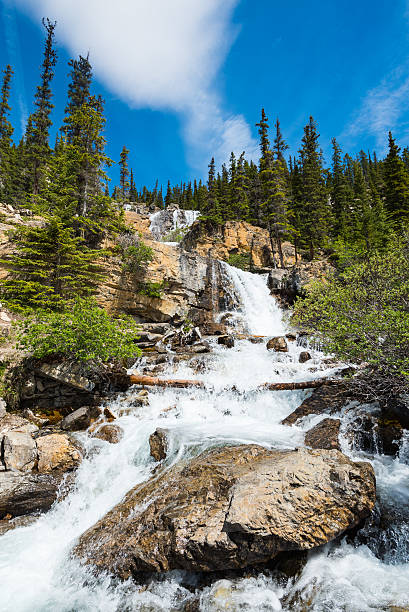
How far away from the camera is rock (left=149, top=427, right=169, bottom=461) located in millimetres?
6931

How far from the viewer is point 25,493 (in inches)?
236

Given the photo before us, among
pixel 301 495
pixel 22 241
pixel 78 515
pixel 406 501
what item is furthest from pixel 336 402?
pixel 22 241

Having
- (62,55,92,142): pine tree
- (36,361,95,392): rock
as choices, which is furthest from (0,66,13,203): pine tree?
(36,361,95,392): rock

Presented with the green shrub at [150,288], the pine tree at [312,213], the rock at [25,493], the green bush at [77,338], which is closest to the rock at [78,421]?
the green bush at [77,338]

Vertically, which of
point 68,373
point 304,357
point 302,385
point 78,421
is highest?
point 68,373

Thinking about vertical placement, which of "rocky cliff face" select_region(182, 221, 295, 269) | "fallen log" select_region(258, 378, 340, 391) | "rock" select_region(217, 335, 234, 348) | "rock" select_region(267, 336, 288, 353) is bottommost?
"fallen log" select_region(258, 378, 340, 391)

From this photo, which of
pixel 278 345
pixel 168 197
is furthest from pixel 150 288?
pixel 168 197

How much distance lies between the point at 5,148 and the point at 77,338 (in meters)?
37.0

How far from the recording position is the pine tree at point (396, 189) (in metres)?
32.8

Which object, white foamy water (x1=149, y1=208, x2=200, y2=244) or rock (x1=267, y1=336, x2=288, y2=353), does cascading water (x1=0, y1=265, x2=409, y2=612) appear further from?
white foamy water (x1=149, y1=208, x2=200, y2=244)

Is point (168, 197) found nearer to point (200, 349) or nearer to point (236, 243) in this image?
point (236, 243)

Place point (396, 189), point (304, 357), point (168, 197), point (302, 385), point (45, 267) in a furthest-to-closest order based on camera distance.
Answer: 1. point (168, 197)
2. point (396, 189)
3. point (45, 267)
4. point (304, 357)
5. point (302, 385)

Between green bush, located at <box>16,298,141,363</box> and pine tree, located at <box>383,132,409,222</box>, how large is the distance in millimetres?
34304

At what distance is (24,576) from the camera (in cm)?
476
